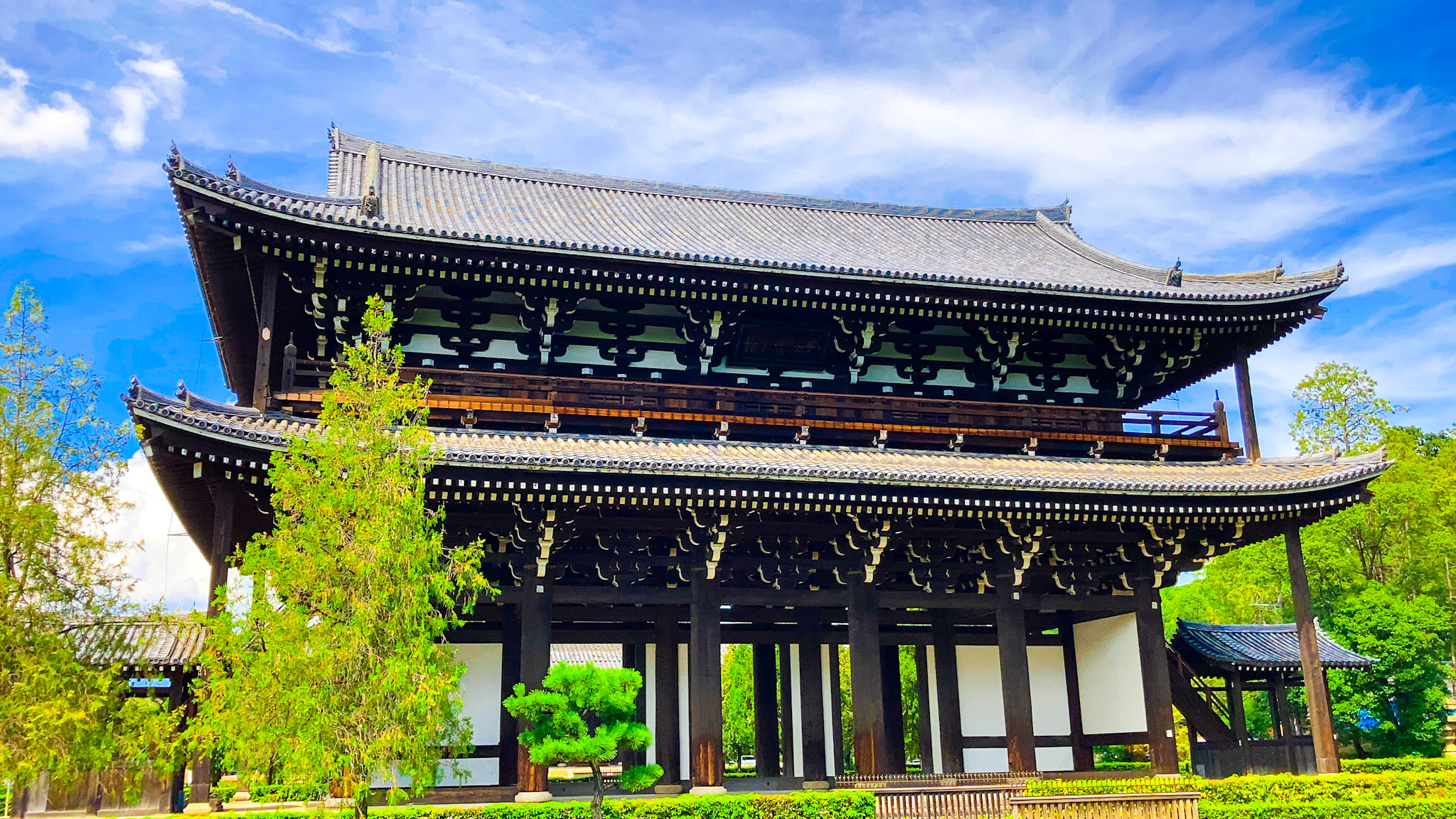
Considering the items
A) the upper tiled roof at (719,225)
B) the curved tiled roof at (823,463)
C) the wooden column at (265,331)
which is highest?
the upper tiled roof at (719,225)

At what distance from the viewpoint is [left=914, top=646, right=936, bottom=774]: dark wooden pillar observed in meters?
21.5

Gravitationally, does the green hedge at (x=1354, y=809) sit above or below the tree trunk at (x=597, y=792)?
below

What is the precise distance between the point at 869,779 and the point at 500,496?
775 cm

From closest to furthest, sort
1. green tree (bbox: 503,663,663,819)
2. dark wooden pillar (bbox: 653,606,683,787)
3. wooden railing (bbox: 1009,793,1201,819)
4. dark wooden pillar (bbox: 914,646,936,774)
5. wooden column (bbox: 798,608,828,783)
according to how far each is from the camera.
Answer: green tree (bbox: 503,663,663,819), wooden railing (bbox: 1009,793,1201,819), dark wooden pillar (bbox: 653,606,683,787), wooden column (bbox: 798,608,828,783), dark wooden pillar (bbox: 914,646,936,774)

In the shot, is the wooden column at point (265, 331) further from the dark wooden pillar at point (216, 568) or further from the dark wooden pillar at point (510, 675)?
the dark wooden pillar at point (510, 675)

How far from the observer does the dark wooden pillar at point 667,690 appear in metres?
19.9

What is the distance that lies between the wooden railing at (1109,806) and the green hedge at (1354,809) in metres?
0.40

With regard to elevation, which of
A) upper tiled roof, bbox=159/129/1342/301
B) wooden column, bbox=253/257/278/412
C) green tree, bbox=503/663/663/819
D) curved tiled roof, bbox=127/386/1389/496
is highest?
upper tiled roof, bbox=159/129/1342/301

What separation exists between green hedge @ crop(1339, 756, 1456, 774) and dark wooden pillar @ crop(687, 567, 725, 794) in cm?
1147

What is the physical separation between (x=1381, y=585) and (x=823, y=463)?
93.9ft

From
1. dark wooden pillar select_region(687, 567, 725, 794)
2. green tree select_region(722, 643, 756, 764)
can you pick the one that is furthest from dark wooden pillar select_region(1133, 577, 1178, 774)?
green tree select_region(722, 643, 756, 764)

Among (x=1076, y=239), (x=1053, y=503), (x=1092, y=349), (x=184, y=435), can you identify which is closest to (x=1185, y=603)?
(x=1076, y=239)

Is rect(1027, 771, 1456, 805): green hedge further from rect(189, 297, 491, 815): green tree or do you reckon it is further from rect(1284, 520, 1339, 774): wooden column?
rect(189, 297, 491, 815): green tree

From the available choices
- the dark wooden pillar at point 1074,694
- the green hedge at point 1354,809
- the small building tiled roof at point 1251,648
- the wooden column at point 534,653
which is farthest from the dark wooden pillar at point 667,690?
the small building tiled roof at point 1251,648
